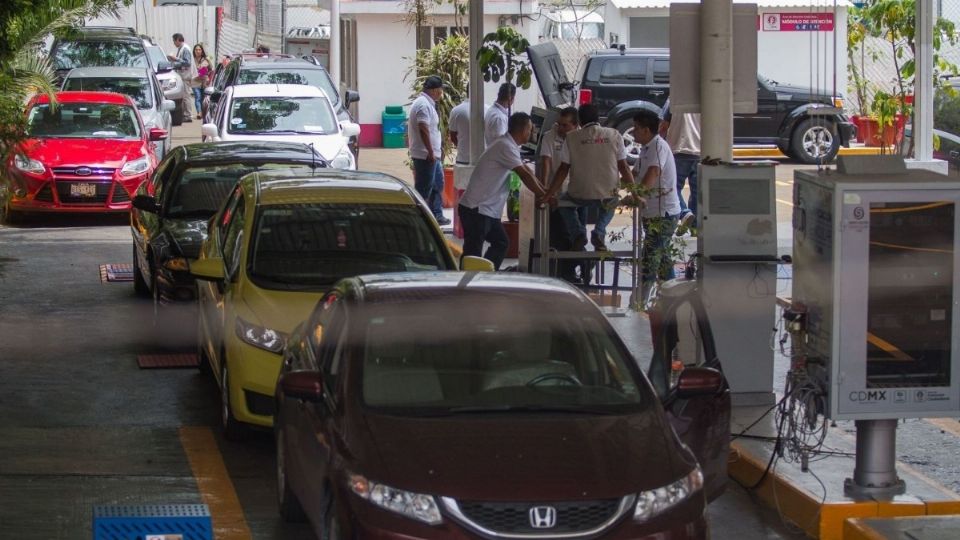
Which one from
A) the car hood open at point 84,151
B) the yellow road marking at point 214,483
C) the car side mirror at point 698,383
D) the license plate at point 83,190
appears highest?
the car hood open at point 84,151

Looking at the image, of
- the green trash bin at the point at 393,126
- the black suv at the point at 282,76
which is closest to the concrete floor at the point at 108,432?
the black suv at the point at 282,76

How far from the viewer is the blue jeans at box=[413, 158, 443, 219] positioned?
60.1ft

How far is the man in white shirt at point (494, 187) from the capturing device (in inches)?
523

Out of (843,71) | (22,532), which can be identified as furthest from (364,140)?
(22,532)

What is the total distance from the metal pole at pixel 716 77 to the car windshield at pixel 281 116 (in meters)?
11.5

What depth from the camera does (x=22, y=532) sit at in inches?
286

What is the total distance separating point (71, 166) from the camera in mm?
19328

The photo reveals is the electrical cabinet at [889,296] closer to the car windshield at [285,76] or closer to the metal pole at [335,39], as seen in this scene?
the car windshield at [285,76]

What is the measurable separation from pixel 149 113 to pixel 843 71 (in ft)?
46.8

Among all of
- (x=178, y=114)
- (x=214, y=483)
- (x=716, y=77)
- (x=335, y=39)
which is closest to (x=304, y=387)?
(x=214, y=483)

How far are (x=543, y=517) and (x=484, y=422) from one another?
668 millimetres

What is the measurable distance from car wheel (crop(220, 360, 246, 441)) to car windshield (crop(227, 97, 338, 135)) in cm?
1173

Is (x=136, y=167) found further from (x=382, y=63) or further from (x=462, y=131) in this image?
(x=382, y=63)

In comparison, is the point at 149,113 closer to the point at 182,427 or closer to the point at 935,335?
the point at 182,427
